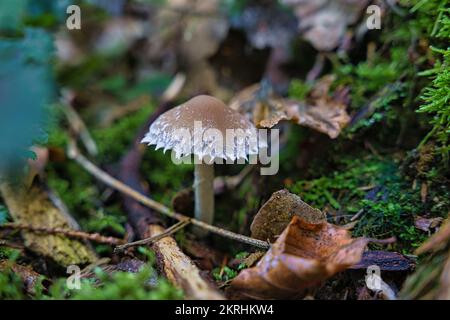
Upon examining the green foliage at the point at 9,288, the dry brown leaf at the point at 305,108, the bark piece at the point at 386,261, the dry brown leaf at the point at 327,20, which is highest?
the dry brown leaf at the point at 327,20

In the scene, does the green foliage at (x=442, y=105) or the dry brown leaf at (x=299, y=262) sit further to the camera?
the green foliage at (x=442, y=105)

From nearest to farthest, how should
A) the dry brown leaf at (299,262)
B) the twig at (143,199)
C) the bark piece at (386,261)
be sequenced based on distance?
the dry brown leaf at (299,262), the bark piece at (386,261), the twig at (143,199)

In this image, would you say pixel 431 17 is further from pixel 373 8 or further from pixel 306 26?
pixel 306 26

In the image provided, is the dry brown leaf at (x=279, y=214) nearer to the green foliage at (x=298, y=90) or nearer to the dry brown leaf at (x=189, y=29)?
the green foliage at (x=298, y=90)

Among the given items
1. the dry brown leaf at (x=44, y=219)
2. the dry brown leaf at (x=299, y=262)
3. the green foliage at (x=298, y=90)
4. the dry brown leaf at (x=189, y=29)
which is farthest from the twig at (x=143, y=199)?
the dry brown leaf at (x=189, y=29)

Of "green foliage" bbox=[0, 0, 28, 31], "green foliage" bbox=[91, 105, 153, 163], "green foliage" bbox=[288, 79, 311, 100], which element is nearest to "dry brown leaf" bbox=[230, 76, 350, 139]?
"green foliage" bbox=[288, 79, 311, 100]
